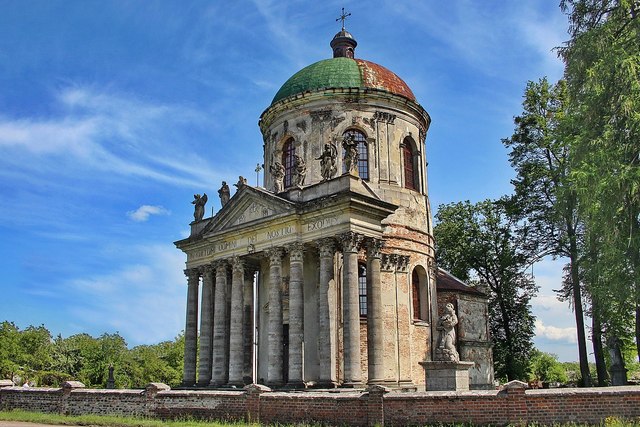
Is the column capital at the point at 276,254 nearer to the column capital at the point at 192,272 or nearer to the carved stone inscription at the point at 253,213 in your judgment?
the carved stone inscription at the point at 253,213

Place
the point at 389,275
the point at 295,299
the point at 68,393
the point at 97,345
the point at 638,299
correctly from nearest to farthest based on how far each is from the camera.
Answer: the point at 638,299, the point at 68,393, the point at 295,299, the point at 389,275, the point at 97,345

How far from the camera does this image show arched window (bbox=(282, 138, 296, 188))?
99.5ft

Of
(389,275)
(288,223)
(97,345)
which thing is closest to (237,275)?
(288,223)

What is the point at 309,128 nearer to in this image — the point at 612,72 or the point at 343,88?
the point at 343,88

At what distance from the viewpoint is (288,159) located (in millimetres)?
30594

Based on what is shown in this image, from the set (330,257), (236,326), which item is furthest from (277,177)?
(236,326)

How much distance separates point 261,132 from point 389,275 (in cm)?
1095

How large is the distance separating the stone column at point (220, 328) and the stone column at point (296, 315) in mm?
4799

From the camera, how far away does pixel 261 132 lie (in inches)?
1297

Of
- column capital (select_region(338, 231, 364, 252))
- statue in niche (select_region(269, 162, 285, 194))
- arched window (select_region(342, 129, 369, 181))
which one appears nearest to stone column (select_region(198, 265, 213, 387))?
statue in niche (select_region(269, 162, 285, 194))

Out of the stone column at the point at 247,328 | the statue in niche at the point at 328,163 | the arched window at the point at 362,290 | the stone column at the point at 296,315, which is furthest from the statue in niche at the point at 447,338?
the stone column at the point at 247,328

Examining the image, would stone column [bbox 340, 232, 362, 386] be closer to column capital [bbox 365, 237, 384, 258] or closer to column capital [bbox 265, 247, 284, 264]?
column capital [bbox 365, 237, 384, 258]

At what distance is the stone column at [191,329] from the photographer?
29.3m

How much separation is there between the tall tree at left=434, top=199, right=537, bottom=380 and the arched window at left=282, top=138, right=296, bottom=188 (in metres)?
13.7
